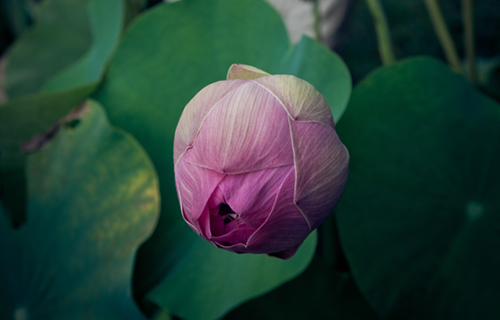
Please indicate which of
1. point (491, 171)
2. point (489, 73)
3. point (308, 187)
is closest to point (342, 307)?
point (491, 171)

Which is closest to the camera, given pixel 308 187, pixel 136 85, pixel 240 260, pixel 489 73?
pixel 308 187

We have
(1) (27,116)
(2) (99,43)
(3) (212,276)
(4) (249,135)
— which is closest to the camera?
(4) (249,135)

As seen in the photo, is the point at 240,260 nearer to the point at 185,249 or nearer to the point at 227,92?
the point at 185,249

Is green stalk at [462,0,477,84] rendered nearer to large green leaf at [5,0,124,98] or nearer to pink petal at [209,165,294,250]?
pink petal at [209,165,294,250]

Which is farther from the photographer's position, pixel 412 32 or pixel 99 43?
pixel 412 32

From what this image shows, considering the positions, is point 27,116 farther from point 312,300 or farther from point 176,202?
point 312,300

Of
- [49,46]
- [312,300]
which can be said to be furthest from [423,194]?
[49,46]

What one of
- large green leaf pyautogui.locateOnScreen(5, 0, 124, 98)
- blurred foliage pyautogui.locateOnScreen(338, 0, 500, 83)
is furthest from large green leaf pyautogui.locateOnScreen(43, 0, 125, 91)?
blurred foliage pyautogui.locateOnScreen(338, 0, 500, 83)
